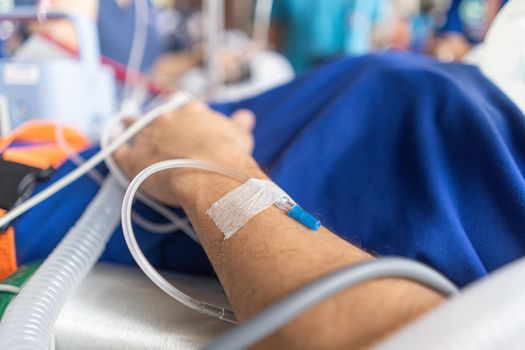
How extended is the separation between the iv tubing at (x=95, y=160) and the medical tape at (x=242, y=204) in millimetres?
252

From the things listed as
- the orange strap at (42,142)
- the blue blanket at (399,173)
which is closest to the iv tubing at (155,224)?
the blue blanket at (399,173)

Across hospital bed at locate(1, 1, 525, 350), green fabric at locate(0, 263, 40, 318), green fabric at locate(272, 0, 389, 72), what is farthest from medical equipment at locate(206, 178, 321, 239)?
green fabric at locate(272, 0, 389, 72)

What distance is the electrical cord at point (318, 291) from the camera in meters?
0.27

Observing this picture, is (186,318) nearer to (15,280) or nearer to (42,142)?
(15,280)

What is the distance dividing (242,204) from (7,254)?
35 centimetres

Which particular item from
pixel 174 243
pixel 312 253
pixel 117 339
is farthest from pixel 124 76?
pixel 312 253

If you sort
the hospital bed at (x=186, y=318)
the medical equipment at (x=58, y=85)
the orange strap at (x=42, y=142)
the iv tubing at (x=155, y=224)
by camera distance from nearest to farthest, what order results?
the hospital bed at (x=186, y=318)
the iv tubing at (x=155, y=224)
the orange strap at (x=42, y=142)
the medical equipment at (x=58, y=85)

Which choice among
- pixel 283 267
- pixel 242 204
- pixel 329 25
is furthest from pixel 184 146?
pixel 329 25

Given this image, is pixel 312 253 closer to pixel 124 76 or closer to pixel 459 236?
pixel 459 236

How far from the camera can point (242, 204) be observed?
0.46 m

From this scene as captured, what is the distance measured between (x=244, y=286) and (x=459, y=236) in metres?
0.26

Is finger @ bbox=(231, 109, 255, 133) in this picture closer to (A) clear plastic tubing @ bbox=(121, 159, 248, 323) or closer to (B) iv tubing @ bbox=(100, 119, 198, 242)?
(B) iv tubing @ bbox=(100, 119, 198, 242)

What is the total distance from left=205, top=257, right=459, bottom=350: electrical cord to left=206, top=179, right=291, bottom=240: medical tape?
→ 0.17m

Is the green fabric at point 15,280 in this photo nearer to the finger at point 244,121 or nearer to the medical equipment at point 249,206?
the medical equipment at point 249,206
